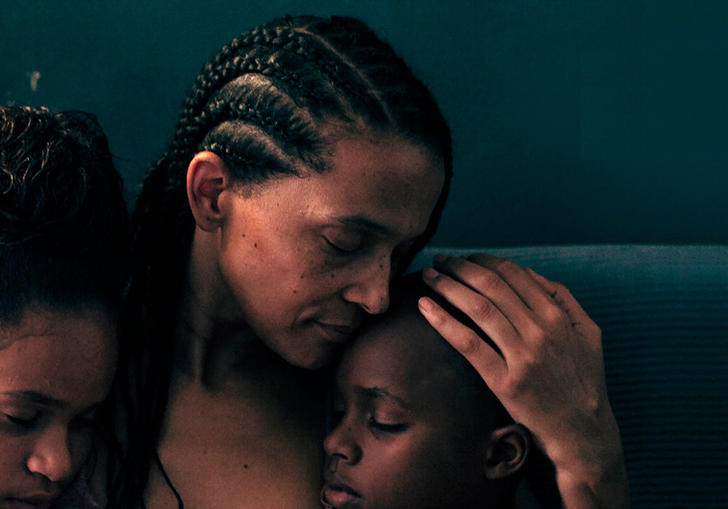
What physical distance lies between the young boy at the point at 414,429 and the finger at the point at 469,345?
27 mm

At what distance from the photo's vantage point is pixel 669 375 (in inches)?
53.5

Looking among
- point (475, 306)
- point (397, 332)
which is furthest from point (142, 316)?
point (475, 306)

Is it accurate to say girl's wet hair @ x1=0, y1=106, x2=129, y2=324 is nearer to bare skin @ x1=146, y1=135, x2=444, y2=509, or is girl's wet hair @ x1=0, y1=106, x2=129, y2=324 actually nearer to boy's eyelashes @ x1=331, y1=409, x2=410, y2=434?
bare skin @ x1=146, y1=135, x2=444, y2=509

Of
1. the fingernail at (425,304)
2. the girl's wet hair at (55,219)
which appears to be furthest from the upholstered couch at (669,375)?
the girl's wet hair at (55,219)

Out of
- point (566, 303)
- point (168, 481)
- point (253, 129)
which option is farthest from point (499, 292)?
point (168, 481)

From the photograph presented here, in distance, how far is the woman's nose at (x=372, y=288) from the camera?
→ 3.25 ft

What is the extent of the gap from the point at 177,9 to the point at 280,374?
75cm

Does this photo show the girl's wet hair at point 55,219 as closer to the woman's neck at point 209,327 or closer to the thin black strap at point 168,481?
the woman's neck at point 209,327

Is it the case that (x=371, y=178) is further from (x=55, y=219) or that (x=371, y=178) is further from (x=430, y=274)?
(x=55, y=219)

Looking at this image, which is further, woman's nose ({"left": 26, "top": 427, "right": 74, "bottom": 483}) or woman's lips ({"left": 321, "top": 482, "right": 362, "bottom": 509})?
woman's lips ({"left": 321, "top": 482, "right": 362, "bottom": 509})

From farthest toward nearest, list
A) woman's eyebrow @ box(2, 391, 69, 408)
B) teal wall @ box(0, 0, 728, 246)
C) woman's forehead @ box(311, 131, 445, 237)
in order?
1. teal wall @ box(0, 0, 728, 246)
2. woman's forehead @ box(311, 131, 445, 237)
3. woman's eyebrow @ box(2, 391, 69, 408)

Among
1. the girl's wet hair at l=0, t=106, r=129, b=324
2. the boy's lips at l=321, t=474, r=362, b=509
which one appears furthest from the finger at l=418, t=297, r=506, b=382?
the girl's wet hair at l=0, t=106, r=129, b=324

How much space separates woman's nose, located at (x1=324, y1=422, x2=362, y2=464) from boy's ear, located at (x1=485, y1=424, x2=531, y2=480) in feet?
0.58

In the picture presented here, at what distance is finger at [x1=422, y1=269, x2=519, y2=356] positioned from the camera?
3.39 feet
